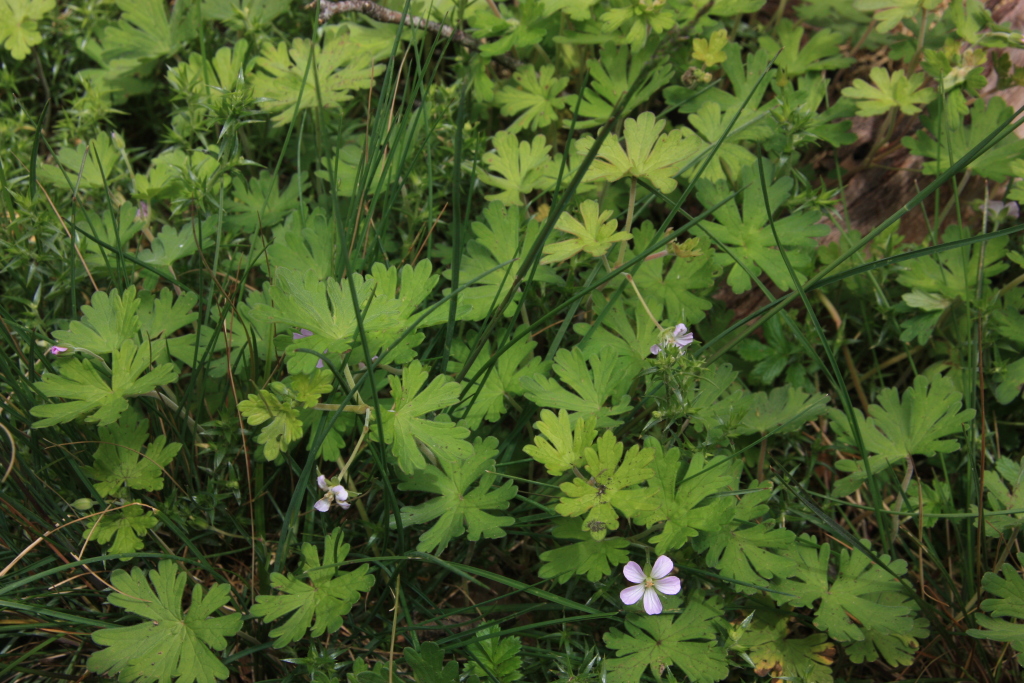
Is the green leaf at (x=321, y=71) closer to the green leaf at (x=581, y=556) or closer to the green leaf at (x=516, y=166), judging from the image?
the green leaf at (x=516, y=166)

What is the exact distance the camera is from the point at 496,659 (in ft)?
5.91

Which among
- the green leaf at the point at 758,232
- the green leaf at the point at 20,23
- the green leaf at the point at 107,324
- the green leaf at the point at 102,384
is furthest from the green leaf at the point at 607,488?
the green leaf at the point at 20,23

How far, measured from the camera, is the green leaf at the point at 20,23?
2848 mm

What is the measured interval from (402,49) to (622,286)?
1510 mm

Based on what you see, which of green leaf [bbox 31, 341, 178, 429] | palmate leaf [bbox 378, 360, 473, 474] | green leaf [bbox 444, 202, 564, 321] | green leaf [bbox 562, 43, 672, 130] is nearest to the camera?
palmate leaf [bbox 378, 360, 473, 474]

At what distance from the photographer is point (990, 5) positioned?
113 inches

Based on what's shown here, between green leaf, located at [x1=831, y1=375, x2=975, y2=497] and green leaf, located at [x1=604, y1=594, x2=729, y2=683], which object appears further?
green leaf, located at [x1=831, y1=375, x2=975, y2=497]

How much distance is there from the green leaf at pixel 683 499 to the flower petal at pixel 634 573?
8 centimetres

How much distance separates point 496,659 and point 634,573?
0.42 metres

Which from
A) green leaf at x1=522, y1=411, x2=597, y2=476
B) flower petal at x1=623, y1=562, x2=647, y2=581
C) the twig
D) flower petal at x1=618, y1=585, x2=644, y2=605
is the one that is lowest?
flower petal at x1=618, y1=585, x2=644, y2=605

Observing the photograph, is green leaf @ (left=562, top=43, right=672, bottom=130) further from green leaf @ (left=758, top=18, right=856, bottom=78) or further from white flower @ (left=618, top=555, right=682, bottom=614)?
white flower @ (left=618, top=555, right=682, bottom=614)

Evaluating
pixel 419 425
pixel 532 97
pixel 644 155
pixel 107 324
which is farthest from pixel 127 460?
pixel 532 97

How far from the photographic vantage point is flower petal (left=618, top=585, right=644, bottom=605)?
5.95ft

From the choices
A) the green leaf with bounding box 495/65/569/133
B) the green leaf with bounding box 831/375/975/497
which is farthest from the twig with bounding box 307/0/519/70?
the green leaf with bounding box 831/375/975/497
